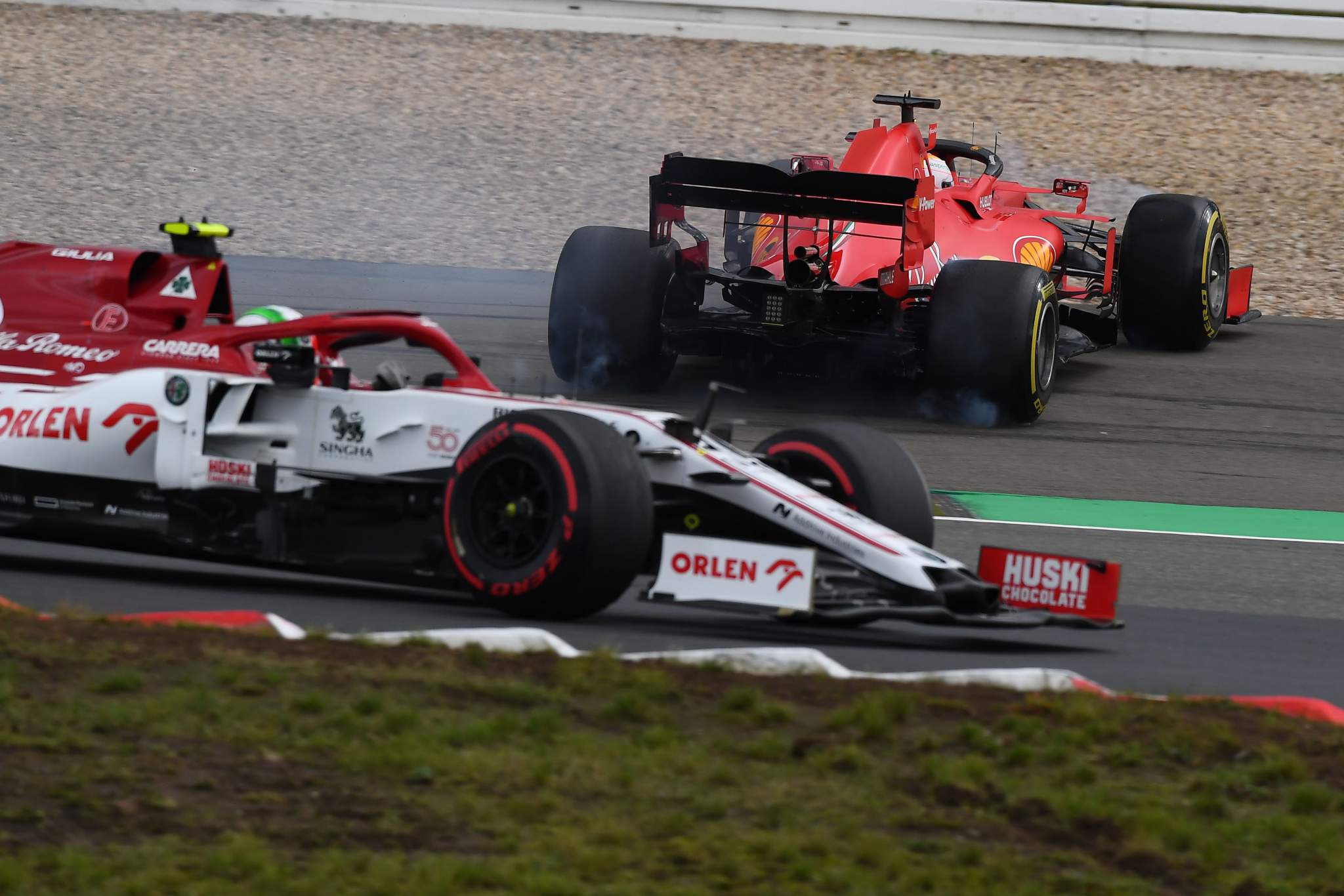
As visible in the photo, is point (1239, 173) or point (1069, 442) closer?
point (1069, 442)

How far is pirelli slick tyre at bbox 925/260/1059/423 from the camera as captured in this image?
38.1 feet

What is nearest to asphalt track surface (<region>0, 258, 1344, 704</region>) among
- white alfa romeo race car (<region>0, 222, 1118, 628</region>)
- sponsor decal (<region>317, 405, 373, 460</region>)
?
white alfa romeo race car (<region>0, 222, 1118, 628</region>)

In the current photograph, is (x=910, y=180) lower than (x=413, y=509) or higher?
higher

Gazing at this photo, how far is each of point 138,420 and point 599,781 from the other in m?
3.22

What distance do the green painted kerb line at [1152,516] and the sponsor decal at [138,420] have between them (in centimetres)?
432

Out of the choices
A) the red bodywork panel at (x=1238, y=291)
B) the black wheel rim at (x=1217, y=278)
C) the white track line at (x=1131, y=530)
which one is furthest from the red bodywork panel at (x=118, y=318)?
the red bodywork panel at (x=1238, y=291)

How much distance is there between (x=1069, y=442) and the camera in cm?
1188

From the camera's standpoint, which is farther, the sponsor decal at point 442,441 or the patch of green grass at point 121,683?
the sponsor decal at point 442,441

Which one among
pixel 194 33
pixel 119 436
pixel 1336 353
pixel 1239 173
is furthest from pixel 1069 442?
pixel 194 33

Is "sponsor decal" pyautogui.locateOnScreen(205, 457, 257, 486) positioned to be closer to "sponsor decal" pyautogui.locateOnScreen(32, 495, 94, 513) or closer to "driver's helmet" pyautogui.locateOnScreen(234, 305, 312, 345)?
"sponsor decal" pyautogui.locateOnScreen(32, 495, 94, 513)

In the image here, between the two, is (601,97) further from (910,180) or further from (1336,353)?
(910,180)

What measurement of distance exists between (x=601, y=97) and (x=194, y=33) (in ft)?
16.6

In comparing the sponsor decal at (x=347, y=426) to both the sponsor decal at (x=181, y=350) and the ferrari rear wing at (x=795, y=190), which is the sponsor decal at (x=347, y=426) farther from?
the ferrari rear wing at (x=795, y=190)

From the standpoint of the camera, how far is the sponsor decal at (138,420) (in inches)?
286
